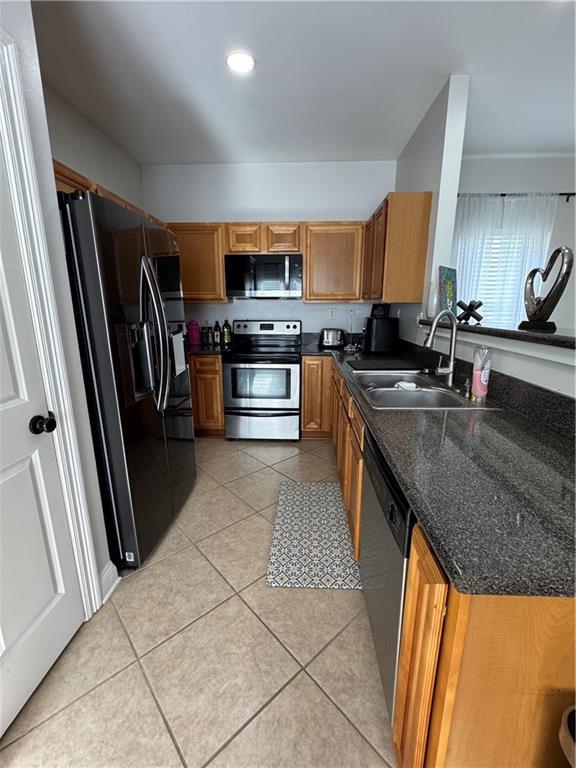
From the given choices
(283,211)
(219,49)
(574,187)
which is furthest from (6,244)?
(574,187)

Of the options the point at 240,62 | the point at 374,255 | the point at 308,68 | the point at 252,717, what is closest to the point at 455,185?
the point at 374,255

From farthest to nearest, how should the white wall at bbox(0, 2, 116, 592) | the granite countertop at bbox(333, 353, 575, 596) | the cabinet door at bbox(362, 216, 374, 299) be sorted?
1. the cabinet door at bbox(362, 216, 374, 299)
2. the white wall at bbox(0, 2, 116, 592)
3. the granite countertop at bbox(333, 353, 575, 596)

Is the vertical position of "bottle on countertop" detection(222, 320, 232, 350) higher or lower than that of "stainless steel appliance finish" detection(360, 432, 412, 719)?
higher

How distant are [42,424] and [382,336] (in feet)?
8.21

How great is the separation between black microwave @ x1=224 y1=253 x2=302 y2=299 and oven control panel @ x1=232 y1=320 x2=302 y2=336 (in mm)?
288

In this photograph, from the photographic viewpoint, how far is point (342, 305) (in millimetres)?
3459

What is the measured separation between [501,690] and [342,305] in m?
3.20

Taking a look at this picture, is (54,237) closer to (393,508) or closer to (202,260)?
(393,508)

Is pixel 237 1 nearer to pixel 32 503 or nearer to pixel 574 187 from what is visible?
pixel 32 503

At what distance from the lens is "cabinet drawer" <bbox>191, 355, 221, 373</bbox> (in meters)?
3.02

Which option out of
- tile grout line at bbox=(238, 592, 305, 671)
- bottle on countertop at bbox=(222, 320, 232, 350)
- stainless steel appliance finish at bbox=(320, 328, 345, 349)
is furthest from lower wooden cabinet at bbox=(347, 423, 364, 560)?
bottle on countertop at bbox=(222, 320, 232, 350)

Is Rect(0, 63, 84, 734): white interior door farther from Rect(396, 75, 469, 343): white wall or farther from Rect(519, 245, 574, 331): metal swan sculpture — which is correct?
Rect(396, 75, 469, 343): white wall

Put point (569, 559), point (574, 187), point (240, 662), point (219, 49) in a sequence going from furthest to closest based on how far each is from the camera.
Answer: point (574, 187) → point (219, 49) → point (240, 662) → point (569, 559)

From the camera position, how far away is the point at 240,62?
181cm
